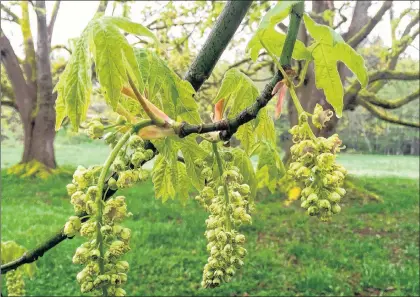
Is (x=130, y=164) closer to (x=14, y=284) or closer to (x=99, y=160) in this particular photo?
(x=14, y=284)

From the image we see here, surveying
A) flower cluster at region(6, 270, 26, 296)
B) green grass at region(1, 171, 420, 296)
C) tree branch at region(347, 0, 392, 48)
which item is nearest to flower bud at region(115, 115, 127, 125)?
flower cluster at region(6, 270, 26, 296)

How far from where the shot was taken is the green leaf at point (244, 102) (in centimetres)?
98

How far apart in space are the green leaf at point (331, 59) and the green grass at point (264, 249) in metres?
4.38

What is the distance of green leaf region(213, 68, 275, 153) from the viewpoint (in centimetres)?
98

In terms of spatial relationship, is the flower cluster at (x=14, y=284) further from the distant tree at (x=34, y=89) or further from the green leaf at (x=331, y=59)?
the distant tree at (x=34, y=89)

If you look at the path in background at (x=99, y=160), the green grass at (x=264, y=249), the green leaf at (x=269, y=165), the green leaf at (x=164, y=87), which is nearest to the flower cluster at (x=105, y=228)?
the green leaf at (x=164, y=87)

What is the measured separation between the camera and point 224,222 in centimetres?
87

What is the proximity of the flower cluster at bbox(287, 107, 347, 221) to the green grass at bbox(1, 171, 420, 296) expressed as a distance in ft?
14.5

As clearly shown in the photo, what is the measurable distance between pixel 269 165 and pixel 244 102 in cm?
21

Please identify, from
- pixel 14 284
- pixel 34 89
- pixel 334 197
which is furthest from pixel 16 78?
pixel 334 197

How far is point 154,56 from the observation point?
0.87 metres

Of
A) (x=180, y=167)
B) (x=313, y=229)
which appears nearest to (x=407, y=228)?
(x=313, y=229)

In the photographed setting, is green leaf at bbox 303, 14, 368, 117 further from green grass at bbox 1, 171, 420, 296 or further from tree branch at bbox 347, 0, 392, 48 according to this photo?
tree branch at bbox 347, 0, 392, 48

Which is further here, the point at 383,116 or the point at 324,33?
the point at 383,116
